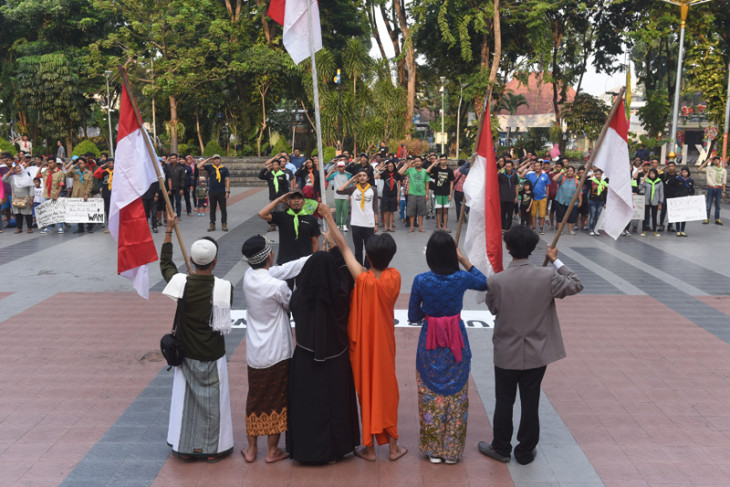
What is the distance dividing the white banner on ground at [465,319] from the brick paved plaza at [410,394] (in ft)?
0.65

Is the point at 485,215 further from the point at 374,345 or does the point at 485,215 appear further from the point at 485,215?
the point at 374,345

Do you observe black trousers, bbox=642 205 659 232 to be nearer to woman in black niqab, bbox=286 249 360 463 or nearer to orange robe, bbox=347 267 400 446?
orange robe, bbox=347 267 400 446

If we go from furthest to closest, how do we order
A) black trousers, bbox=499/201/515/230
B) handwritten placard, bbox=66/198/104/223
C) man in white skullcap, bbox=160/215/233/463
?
1. handwritten placard, bbox=66/198/104/223
2. black trousers, bbox=499/201/515/230
3. man in white skullcap, bbox=160/215/233/463

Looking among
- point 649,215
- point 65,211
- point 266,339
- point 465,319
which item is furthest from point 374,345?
point 649,215

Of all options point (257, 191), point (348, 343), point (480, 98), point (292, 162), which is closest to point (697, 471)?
point (348, 343)

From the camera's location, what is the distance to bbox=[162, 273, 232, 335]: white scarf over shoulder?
16.7 ft

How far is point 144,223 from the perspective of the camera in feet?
20.0

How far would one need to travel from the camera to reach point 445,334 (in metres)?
4.96

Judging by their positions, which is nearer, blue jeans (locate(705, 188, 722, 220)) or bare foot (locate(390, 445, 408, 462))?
bare foot (locate(390, 445, 408, 462))

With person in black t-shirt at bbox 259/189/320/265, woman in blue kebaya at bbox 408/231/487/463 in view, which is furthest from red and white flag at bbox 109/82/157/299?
woman in blue kebaya at bbox 408/231/487/463

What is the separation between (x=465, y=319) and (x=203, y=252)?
482 centimetres

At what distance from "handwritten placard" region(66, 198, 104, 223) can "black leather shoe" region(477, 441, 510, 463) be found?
1326cm

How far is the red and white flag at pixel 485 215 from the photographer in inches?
223

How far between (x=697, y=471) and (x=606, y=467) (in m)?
0.62
